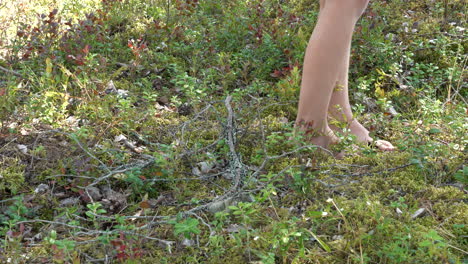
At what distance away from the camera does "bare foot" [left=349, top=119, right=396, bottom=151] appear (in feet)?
12.3

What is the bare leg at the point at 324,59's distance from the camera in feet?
10.8

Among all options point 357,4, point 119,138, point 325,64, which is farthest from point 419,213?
point 119,138

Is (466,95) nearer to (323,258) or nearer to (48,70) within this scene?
(323,258)

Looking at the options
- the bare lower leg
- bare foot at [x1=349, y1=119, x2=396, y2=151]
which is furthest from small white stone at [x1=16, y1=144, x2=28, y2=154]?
bare foot at [x1=349, y1=119, x2=396, y2=151]

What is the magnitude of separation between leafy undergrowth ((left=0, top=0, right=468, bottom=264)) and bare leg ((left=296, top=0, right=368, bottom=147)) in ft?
0.65

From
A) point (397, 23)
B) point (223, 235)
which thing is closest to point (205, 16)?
point (397, 23)

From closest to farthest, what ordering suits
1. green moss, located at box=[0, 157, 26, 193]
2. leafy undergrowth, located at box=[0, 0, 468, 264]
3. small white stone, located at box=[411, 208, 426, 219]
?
1. leafy undergrowth, located at box=[0, 0, 468, 264]
2. small white stone, located at box=[411, 208, 426, 219]
3. green moss, located at box=[0, 157, 26, 193]

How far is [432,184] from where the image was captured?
10.8ft

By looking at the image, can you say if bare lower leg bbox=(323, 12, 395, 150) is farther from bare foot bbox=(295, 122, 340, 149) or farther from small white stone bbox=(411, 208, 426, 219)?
small white stone bbox=(411, 208, 426, 219)

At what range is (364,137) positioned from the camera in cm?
381

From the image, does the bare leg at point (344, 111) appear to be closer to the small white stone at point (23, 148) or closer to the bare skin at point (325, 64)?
the bare skin at point (325, 64)

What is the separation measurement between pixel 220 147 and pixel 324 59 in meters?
0.95

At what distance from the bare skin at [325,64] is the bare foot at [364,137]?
0.36 feet

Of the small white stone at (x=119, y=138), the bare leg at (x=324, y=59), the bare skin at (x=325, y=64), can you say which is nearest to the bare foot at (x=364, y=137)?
the bare skin at (x=325, y=64)
